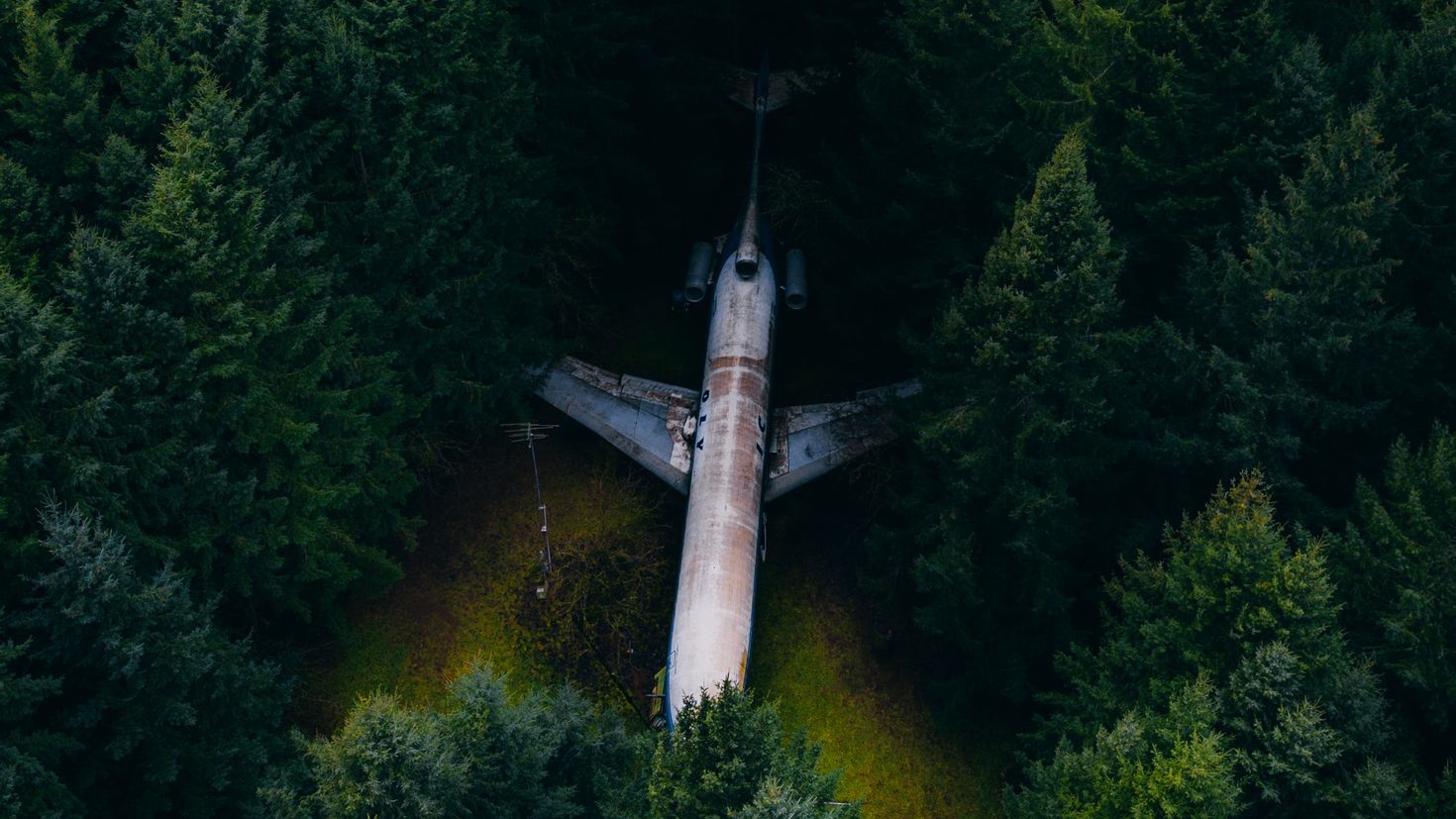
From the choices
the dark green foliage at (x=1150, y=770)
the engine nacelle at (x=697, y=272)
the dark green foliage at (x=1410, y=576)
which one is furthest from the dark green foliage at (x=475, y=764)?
the dark green foliage at (x=1410, y=576)

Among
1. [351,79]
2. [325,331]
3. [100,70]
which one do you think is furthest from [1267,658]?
[100,70]

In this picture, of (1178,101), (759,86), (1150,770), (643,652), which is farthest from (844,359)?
(1150,770)

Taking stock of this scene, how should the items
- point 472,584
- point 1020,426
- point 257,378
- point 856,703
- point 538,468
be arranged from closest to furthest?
point 257,378, point 1020,426, point 856,703, point 472,584, point 538,468

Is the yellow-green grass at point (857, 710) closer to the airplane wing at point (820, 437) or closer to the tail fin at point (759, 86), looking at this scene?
the airplane wing at point (820, 437)

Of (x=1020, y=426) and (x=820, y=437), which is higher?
(x=820, y=437)

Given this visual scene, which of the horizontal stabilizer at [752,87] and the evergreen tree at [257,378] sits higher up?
the horizontal stabilizer at [752,87]

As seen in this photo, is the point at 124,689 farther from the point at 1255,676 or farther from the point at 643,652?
the point at 1255,676
